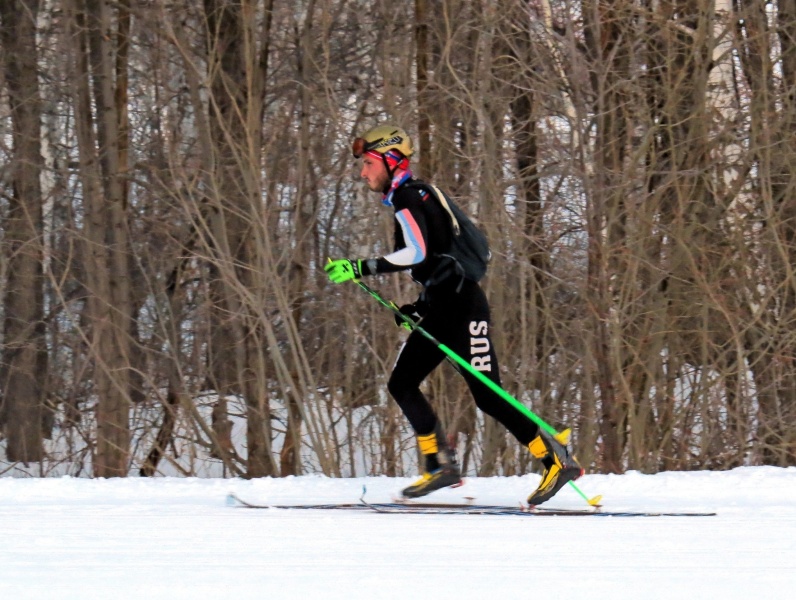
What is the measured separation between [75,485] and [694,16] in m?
4.86

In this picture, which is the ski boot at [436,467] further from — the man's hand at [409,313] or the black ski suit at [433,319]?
the man's hand at [409,313]

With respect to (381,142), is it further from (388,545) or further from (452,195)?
(452,195)

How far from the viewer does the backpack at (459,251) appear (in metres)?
4.73

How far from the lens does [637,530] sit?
4102mm

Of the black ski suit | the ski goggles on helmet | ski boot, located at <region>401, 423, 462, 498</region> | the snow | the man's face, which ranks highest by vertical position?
the ski goggles on helmet

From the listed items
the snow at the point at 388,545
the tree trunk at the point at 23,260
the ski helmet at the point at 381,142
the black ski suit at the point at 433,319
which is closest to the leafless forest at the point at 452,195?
the tree trunk at the point at 23,260

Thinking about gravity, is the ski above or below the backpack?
below

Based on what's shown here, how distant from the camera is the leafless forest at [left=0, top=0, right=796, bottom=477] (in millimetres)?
7066

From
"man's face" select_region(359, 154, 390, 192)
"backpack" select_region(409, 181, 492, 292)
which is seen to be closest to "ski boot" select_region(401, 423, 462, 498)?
"backpack" select_region(409, 181, 492, 292)

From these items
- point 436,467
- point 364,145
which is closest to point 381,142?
point 364,145

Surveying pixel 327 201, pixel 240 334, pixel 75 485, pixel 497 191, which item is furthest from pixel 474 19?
pixel 75 485

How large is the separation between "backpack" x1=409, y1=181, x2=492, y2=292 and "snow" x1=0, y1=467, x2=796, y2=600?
108cm

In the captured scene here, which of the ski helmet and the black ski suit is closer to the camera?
the black ski suit

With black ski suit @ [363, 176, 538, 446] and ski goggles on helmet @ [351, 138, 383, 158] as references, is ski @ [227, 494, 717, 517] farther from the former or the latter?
ski goggles on helmet @ [351, 138, 383, 158]
